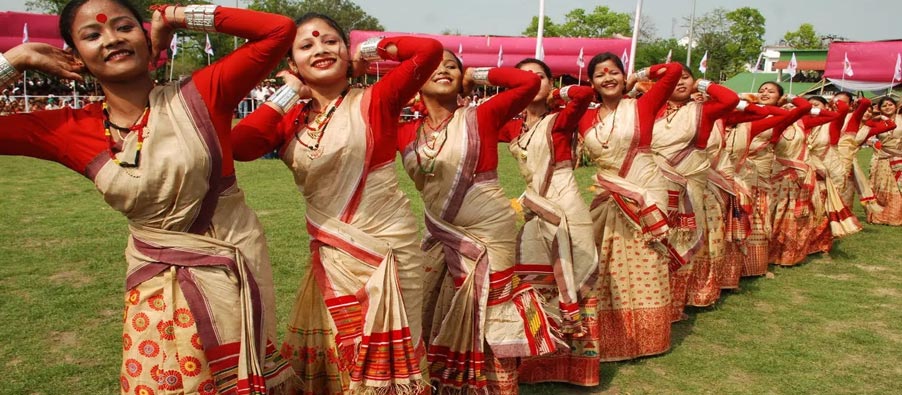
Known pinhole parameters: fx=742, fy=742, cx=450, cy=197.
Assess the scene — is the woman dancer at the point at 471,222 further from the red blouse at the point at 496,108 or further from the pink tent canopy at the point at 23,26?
the pink tent canopy at the point at 23,26

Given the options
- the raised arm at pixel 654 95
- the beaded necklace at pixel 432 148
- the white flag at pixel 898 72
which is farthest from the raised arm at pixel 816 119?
the white flag at pixel 898 72

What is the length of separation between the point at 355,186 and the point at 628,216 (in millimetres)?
2744

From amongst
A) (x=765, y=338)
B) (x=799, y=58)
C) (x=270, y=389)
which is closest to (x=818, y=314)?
(x=765, y=338)

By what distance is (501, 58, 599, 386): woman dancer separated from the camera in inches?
181

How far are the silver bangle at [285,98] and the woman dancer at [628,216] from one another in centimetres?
264

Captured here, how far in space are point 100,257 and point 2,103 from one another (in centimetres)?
466

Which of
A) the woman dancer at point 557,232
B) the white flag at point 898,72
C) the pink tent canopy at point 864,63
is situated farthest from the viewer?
the pink tent canopy at point 864,63

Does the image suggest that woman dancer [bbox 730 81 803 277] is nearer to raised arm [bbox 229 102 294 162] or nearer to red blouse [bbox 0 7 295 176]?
raised arm [bbox 229 102 294 162]

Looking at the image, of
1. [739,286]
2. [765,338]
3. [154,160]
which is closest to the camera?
[154,160]

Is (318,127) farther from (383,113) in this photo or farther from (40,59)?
(40,59)

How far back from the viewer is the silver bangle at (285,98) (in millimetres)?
3170

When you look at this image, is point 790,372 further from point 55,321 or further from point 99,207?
point 99,207

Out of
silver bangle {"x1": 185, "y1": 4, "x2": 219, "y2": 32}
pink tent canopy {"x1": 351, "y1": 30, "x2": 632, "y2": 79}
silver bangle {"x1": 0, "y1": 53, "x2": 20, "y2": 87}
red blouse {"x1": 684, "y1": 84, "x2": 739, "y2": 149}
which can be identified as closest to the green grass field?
red blouse {"x1": 684, "y1": 84, "x2": 739, "y2": 149}

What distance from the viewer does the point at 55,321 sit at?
5.38 metres
